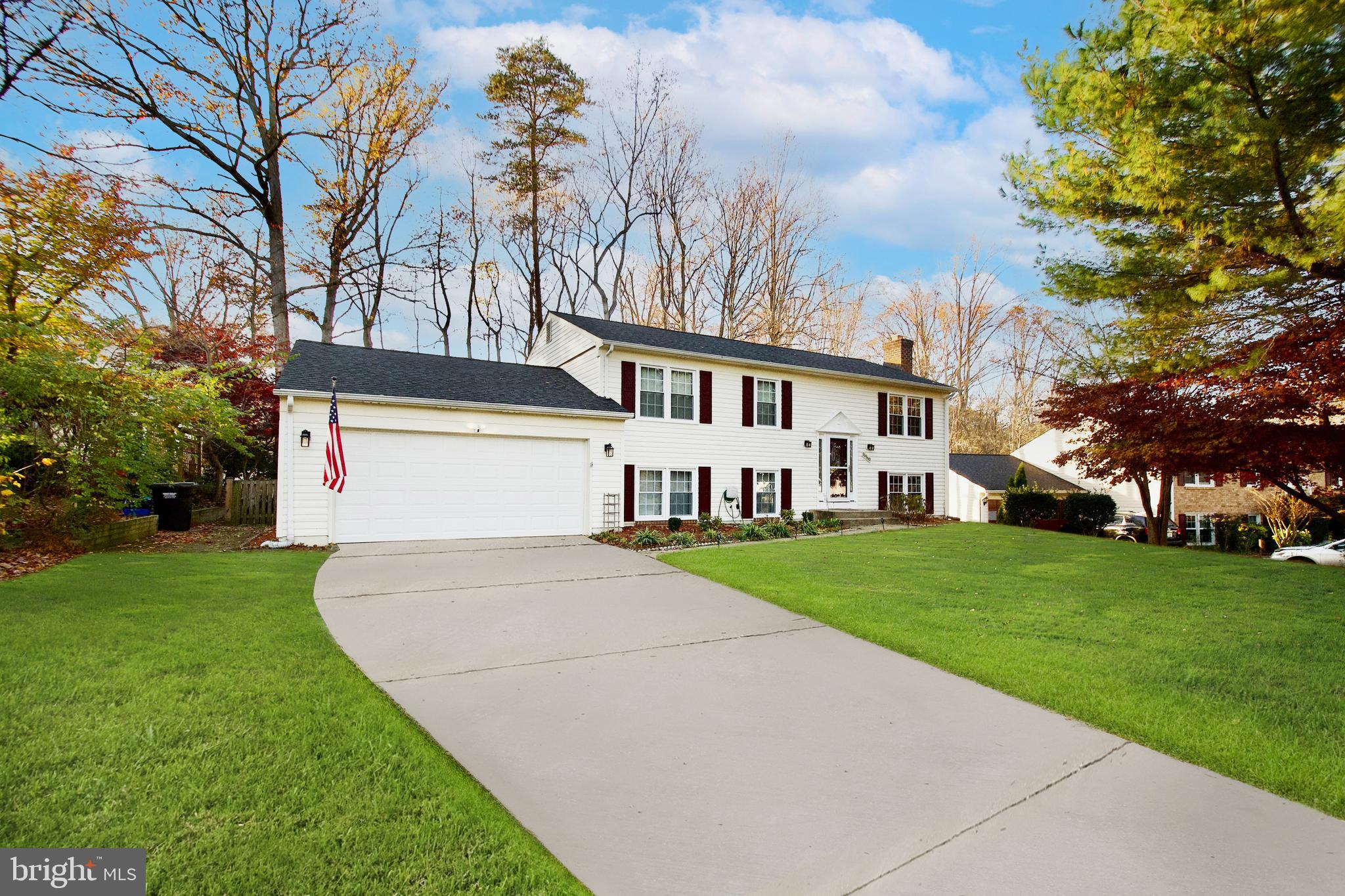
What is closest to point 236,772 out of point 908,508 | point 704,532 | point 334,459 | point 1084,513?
point 334,459

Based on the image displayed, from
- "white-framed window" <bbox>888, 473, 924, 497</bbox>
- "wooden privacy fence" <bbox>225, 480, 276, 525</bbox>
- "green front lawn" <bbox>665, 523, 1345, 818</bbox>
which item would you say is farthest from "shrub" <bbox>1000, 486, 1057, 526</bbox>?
"wooden privacy fence" <bbox>225, 480, 276, 525</bbox>

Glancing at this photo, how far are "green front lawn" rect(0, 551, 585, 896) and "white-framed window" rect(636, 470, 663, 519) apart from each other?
979cm

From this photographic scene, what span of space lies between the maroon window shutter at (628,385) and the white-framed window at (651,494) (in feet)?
5.32

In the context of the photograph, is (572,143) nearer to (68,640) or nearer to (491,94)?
(491,94)

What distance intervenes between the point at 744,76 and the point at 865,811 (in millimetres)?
19247

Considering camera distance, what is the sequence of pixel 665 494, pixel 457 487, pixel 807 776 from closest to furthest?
pixel 807 776
pixel 457 487
pixel 665 494

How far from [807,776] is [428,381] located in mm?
11617

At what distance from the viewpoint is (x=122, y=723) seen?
304 centimetres

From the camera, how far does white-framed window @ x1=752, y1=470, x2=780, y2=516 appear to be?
15969 millimetres

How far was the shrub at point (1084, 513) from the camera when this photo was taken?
18391mm

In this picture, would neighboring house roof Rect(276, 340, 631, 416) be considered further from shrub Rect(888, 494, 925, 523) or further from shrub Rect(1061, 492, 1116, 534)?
shrub Rect(1061, 492, 1116, 534)

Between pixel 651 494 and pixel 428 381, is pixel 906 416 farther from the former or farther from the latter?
pixel 428 381

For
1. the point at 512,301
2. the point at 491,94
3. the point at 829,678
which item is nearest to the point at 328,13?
the point at 491,94

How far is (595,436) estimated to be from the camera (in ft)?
43.7
